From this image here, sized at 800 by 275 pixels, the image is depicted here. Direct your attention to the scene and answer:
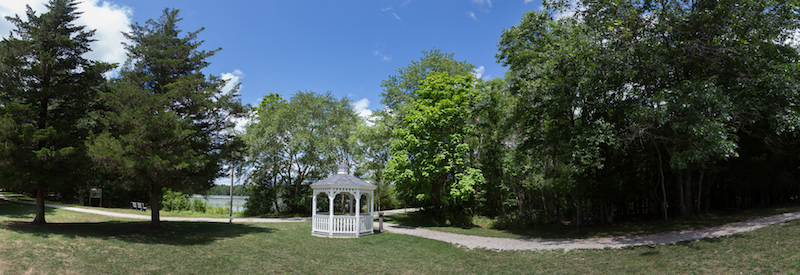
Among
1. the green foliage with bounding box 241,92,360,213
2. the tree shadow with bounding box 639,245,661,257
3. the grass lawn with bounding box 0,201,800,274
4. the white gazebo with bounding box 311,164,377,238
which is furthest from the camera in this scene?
the green foliage with bounding box 241,92,360,213

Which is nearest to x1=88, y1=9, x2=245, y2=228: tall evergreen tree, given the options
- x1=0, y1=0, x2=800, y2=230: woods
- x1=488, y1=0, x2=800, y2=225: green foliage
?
x1=0, y1=0, x2=800, y2=230: woods

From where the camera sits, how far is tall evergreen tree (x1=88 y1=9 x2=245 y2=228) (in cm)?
1161

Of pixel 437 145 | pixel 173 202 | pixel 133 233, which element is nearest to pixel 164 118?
pixel 133 233

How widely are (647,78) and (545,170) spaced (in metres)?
4.94

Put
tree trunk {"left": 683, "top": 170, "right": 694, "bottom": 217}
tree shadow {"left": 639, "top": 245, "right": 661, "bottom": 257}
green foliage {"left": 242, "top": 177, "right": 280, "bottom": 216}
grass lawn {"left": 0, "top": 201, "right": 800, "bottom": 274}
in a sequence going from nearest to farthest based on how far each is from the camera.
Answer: grass lawn {"left": 0, "top": 201, "right": 800, "bottom": 274}
tree shadow {"left": 639, "top": 245, "right": 661, "bottom": 257}
tree trunk {"left": 683, "top": 170, "right": 694, "bottom": 217}
green foliage {"left": 242, "top": 177, "right": 280, "bottom": 216}

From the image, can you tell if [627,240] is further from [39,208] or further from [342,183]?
[39,208]

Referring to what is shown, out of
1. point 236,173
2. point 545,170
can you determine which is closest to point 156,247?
point 545,170

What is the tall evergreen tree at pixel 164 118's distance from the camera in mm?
11609

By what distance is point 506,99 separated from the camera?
1812 centimetres

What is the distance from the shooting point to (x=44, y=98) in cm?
1278

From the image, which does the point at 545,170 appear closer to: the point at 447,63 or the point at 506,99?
the point at 506,99

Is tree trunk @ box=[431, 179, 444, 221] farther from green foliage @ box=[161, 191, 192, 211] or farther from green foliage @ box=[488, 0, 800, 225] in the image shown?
green foliage @ box=[161, 191, 192, 211]

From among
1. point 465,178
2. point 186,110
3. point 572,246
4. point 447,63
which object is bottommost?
point 572,246

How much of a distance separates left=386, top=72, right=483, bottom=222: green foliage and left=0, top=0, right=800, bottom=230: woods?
0.09 m
